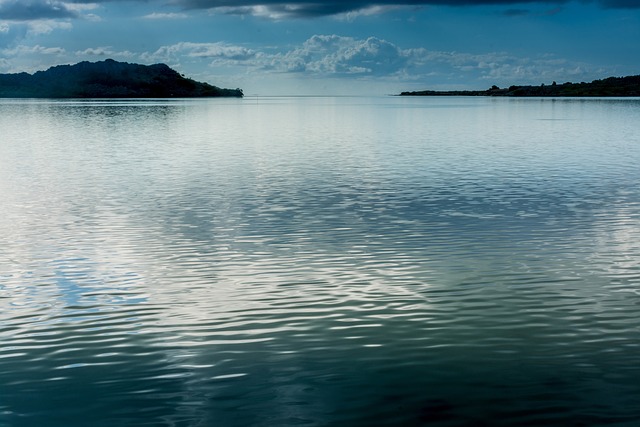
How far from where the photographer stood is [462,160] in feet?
244

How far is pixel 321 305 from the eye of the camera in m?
24.1

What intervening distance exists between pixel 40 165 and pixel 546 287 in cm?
5663

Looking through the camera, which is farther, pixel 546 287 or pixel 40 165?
pixel 40 165

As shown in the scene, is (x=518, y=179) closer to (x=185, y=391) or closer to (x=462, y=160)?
(x=462, y=160)

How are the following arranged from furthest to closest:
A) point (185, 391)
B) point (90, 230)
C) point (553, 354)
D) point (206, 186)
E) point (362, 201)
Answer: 1. point (206, 186)
2. point (362, 201)
3. point (90, 230)
4. point (553, 354)
5. point (185, 391)

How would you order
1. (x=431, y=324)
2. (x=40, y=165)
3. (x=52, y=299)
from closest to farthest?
(x=431, y=324)
(x=52, y=299)
(x=40, y=165)

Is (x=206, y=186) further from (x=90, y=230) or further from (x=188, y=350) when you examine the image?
(x=188, y=350)

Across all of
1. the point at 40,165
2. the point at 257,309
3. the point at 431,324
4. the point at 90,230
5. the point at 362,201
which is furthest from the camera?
the point at 40,165

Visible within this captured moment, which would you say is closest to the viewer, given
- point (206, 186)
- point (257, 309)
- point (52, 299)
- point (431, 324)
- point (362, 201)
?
point (431, 324)

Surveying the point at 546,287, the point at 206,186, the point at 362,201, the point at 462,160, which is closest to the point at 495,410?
the point at 546,287

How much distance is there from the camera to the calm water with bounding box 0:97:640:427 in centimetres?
Answer: 1714

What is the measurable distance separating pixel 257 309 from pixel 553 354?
866cm

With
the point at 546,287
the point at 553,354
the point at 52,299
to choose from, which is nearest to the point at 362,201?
the point at 546,287

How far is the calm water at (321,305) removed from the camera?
1714 centimetres
